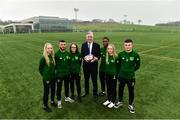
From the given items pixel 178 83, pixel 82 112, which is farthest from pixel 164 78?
pixel 82 112

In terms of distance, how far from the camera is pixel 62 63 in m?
6.73

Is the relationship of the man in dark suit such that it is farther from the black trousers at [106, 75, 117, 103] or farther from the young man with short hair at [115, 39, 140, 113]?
the young man with short hair at [115, 39, 140, 113]

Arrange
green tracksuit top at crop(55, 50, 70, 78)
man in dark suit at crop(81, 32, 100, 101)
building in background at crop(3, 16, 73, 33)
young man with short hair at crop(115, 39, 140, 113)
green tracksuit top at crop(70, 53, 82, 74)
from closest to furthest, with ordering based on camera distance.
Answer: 1. young man with short hair at crop(115, 39, 140, 113)
2. green tracksuit top at crop(55, 50, 70, 78)
3. green tracksuit top at crop(70, 53, 82, 74)
4. man in dark suit at crop(81, 32, 100, 101)
5. building in background at crop(3, 16, 73, 33)

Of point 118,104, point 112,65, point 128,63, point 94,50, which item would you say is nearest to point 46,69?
point 94,50

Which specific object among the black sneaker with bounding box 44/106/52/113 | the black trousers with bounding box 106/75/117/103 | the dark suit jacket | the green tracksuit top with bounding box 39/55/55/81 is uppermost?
the dark suit jacket

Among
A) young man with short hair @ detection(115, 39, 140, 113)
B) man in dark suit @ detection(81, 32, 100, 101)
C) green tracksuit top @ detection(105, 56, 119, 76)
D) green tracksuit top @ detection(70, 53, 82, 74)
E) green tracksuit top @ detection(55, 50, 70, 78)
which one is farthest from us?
man in dark suit @ detection(81, 32, 100, 101)

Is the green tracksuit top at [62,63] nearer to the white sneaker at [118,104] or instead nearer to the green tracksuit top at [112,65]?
the green tracksuit top at [112,65]

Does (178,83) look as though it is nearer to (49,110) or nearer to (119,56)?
(119,56)

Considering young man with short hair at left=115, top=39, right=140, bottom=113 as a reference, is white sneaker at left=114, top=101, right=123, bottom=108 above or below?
below

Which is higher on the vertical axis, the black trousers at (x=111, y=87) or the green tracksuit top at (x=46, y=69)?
the green tracksuit top at (x=46, y=69)

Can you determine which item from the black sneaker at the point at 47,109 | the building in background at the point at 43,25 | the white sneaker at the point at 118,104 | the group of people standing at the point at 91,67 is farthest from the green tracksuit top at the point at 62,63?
the building in background at the point at 43,25

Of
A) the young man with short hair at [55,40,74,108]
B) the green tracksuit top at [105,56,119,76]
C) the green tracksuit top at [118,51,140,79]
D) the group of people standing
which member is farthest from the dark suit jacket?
the green tracksuit top at [118,51,140,79]

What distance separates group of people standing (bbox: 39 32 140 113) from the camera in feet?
21.2

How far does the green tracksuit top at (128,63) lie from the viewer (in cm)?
646
